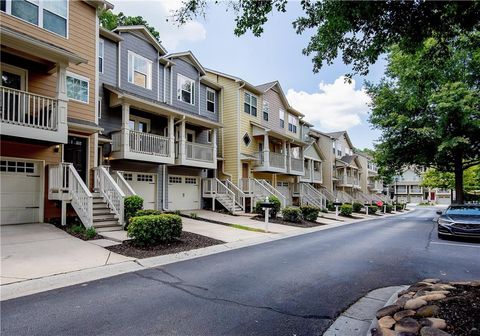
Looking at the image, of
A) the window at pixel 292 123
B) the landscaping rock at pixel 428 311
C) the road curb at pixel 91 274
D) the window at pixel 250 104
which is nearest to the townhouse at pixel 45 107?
the road curb at pixel 91 274

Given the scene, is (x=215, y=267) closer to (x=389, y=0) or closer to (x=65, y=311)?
(x=65, y=311)

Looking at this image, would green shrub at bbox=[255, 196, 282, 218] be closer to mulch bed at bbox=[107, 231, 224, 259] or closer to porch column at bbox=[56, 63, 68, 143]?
mulch bed at bbox=[107, 231, 224, 259]

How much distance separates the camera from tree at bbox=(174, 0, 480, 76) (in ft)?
14.6

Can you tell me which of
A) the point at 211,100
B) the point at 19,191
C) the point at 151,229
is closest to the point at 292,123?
the point at 211,100

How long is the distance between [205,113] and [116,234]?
506 inches

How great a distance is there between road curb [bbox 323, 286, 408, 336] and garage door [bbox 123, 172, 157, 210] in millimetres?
13371

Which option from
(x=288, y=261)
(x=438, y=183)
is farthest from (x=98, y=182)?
(x=438, y=183)

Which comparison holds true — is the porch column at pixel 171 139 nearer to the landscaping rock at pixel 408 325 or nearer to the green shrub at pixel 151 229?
the green shrub at pixel 151 229

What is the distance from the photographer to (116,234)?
10.4 meters

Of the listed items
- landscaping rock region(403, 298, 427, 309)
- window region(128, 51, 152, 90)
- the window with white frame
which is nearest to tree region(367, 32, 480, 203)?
window region(128, 51, 152, 90)

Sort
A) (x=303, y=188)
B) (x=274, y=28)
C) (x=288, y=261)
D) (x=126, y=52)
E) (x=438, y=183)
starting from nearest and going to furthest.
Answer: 1. (x=274, y=28)
2. (x=288, y=261)
3. (x=126, y=52)
4. (x=303, y=188)
5. (x=438, y=183)

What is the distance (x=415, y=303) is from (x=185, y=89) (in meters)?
18.2

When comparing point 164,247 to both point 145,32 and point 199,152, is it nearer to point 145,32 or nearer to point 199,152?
point 199,152

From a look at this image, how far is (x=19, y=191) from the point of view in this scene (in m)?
10.8
